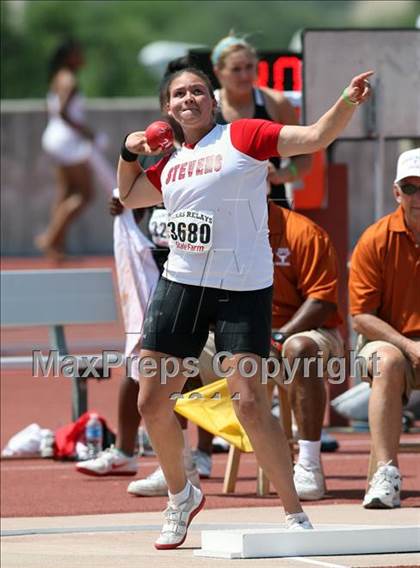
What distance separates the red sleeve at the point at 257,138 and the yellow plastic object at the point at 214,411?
2164 mm

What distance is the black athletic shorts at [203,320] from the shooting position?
23.5 feet

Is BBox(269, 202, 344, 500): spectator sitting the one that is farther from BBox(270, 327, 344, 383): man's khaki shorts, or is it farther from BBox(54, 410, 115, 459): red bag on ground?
BBox(54, 410, 115, 459): red bag on ground

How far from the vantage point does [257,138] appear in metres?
7.11

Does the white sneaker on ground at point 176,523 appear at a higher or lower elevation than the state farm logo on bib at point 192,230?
lower

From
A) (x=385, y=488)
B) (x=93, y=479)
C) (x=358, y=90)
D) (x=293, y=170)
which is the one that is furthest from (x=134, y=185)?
(x=293, y=170)

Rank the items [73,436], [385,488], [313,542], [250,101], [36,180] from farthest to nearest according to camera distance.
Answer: [36,180] < [73,436] < [250,101] < [385,488] < [313,542]

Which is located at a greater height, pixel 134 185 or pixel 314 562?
pixel 134 185

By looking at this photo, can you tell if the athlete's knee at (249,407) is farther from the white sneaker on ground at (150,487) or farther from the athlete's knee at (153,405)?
the white sneaker on ground at (150,487)

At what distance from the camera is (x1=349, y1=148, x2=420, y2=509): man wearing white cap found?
8.45 m

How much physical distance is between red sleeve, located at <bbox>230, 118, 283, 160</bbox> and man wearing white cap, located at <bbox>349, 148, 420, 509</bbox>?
1.65m

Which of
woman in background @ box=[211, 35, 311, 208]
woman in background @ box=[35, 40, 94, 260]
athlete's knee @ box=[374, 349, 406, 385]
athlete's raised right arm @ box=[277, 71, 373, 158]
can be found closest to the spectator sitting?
athlete's knee @ box=[374, 349, 406, 385]

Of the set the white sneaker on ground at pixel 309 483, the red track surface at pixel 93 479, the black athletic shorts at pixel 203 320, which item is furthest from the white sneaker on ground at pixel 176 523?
the white sneaker on ground at pixel 309 483

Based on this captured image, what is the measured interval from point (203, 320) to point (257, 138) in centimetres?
79

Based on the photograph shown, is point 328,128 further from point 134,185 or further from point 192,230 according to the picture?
point 134,185
